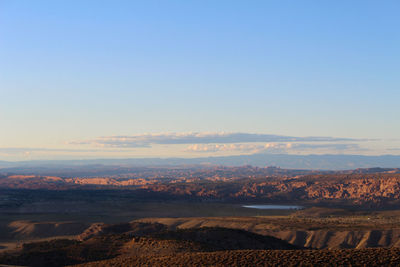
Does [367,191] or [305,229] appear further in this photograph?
[367,191]

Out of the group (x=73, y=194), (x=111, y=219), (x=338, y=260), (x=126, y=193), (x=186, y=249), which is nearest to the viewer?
(x=338, y=260)

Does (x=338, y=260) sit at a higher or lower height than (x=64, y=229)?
higher

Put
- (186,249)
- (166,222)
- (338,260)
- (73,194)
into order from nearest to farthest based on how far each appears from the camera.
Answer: (338,260) < (186,249) < (166,222) < (73,194)

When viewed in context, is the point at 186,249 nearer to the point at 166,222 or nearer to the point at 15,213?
the point at 166,222

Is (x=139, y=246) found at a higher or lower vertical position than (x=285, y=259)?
lower

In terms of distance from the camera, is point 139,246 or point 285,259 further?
point 139,246

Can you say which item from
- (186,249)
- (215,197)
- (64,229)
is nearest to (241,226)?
(64,229)

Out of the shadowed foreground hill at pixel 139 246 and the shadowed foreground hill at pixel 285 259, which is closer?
the shadowed foreground hill at pixel 285 259

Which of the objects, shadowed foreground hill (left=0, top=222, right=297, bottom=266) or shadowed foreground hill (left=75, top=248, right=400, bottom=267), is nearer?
shadowed foreground hill (left=75, top=248, right=400, bottom=267)

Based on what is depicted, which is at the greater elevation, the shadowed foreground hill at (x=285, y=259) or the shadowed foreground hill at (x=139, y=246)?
the shadowed foreground hill at (x=285, y=259)

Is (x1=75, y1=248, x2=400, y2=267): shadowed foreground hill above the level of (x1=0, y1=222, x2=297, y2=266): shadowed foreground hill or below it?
above
